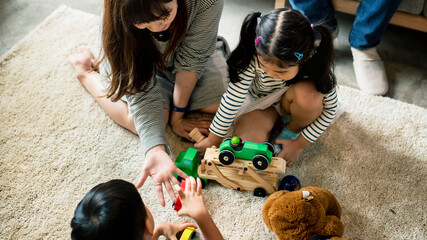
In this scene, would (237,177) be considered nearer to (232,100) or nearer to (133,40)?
(232,100)

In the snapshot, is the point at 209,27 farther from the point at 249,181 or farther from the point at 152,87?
the point at 249,181

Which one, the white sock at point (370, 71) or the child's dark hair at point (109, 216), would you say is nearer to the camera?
the child's dark hair at point (109, 216)

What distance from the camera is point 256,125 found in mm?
Result: 1086

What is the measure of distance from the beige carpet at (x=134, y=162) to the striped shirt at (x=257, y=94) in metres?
0.12

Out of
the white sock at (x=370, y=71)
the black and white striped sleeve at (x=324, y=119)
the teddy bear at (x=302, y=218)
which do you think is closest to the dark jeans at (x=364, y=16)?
the white sock at (x=370, y=71)

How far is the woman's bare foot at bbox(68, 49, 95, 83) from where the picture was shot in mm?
1286

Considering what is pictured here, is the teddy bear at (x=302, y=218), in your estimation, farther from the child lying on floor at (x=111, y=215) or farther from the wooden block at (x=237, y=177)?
the child lying on floor at (x=111, y=215)

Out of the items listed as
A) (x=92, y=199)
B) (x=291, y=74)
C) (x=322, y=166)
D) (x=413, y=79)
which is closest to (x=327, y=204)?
(x=322, y=166)

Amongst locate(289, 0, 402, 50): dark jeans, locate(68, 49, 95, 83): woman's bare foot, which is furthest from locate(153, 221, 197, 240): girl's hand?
locate(289, 0, 402, 50): dark jeans

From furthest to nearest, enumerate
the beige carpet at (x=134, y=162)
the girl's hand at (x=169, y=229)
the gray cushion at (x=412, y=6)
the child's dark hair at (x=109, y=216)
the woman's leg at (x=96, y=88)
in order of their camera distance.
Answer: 1. the gray cushion at (x=412, y=6)
2. the woman's leg at (x=96, y=88)
3. the beige carpet at (x=134, y=162)
4. the girl's hand at (x=169, y=229)
5. the child's dark hair at (x=109, y=216)

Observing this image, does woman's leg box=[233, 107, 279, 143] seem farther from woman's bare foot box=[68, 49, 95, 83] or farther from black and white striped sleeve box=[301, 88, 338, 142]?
woman's bare foot box=[68, 49, 95, 83]

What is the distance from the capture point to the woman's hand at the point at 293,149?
1063 millimetres

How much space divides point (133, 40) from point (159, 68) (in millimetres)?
198

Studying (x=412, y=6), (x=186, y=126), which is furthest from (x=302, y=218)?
(x=412, y=6)
